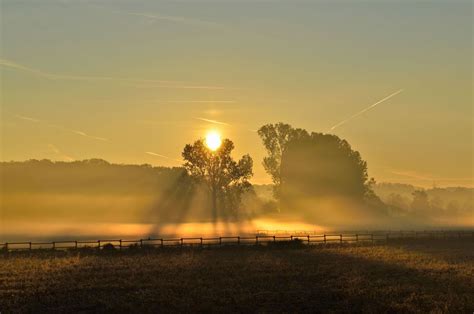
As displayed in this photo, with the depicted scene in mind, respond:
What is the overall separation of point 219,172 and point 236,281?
7550 cm

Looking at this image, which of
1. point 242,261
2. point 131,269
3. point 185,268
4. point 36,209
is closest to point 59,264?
point 131,269

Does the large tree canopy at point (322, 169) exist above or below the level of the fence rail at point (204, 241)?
above

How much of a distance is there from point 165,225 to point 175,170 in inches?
1906

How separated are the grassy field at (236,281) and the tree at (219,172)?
5571 centimetres

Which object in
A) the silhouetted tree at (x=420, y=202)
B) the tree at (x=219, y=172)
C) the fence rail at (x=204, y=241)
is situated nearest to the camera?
the fence rail at (x=204, y=241)

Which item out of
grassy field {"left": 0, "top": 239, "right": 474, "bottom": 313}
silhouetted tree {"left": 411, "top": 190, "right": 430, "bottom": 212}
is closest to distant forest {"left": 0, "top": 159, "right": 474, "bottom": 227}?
silhouetted tree {"left": 411, "top": 190, "right": 430, "bottom": 212}

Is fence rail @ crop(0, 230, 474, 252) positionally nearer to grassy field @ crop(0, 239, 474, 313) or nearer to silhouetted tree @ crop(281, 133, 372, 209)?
grassy field @ crop(0, 239, 474, 313)

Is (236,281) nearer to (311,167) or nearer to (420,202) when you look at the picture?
(311,167)

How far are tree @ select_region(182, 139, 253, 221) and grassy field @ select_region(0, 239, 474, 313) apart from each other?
183 ft

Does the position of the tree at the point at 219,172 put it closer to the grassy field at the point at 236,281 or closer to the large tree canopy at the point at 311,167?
the large tree canopy at the point at 311,167

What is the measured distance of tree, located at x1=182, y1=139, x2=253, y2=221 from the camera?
10694 cm

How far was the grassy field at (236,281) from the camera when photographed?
85.1ft

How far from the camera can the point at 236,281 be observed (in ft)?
107

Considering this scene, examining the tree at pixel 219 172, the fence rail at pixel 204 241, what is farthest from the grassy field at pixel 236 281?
the tree at pixel 219 172
